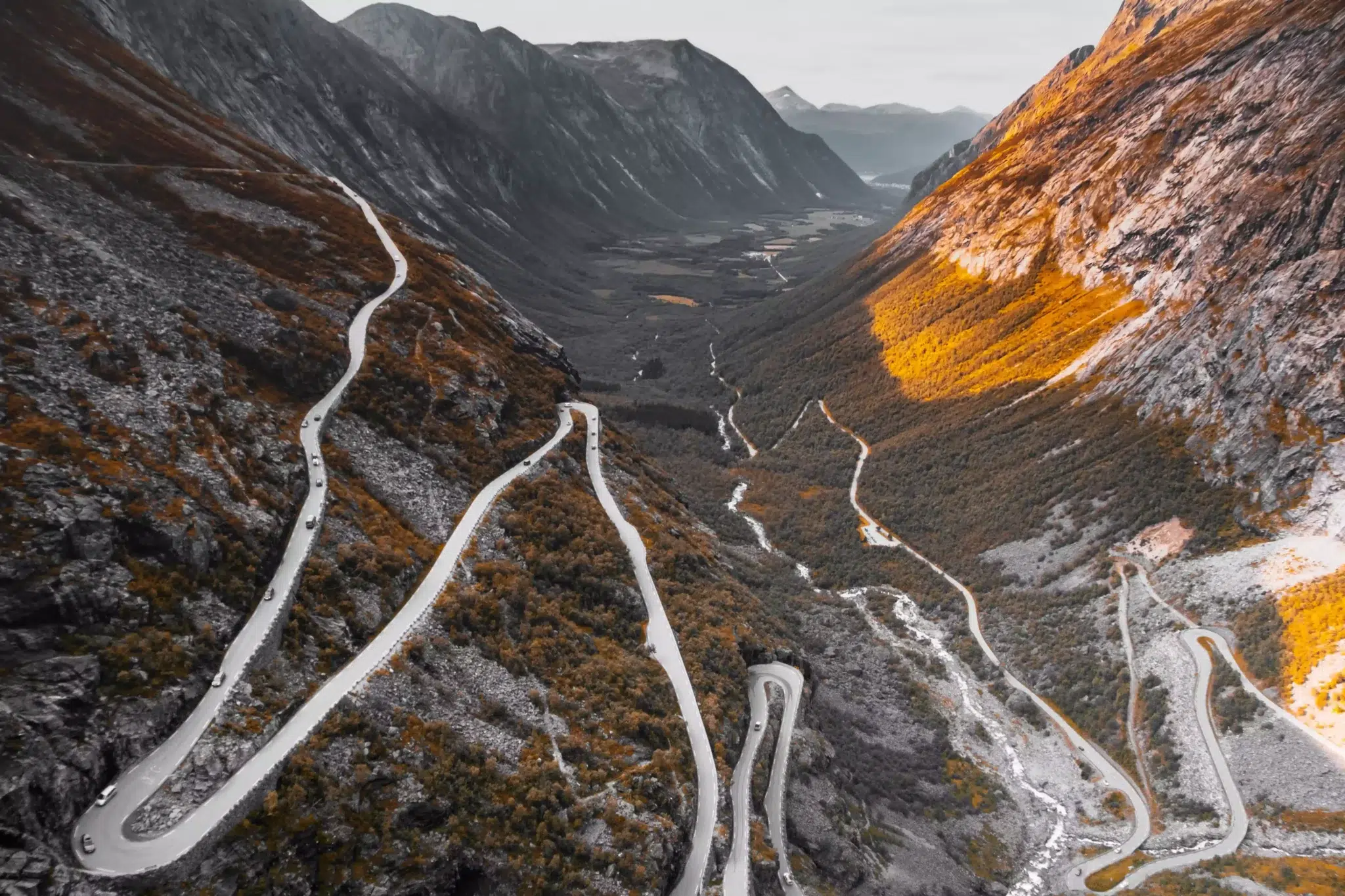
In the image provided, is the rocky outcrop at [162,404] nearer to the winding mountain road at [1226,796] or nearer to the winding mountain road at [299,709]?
the winding mountain road at [299,709]

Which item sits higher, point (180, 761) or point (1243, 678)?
point (180, 761)

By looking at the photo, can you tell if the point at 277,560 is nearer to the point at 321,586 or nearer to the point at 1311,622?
the point at 321,586

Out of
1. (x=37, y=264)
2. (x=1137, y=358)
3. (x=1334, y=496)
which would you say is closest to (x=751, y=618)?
(x=1334, y=496)

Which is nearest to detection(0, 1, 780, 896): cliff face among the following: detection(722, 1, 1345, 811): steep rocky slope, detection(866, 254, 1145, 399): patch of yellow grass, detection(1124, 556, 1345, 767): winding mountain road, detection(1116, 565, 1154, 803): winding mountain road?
detection(1116, 565, 1154, 803): winding mountain road

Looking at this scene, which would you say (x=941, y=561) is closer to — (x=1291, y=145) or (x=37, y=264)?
(x=1291, y=145)

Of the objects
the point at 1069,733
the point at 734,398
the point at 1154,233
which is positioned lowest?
the point at 1069,733

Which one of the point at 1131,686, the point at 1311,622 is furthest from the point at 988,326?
the point at 1131,686
